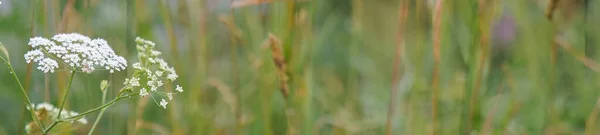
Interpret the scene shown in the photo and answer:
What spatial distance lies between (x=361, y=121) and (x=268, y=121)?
0.29 metres

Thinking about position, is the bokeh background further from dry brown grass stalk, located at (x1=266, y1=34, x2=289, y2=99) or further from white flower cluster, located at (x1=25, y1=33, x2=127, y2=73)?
white flower cluster, located at (x1=25, y1=33, x2=127, y2=73)

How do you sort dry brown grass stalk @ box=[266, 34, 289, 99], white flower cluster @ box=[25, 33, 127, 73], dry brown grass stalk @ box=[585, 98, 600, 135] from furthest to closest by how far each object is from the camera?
dry brown grass stalk @ box=[585, 98, 600, 135], dry brown grass stalk @ box=[266, 34, 289, 99], white flower cluster @ box=[25, 33, 127, 73]

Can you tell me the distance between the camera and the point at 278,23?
74cm

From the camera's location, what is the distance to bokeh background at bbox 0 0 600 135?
0.73 meters

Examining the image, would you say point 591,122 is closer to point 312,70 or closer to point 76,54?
point 312,70

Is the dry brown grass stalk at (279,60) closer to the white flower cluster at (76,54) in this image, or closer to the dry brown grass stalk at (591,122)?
the white flower cluster at (76,54)

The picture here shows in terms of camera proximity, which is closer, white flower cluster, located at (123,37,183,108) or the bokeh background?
white flower cluster, located at (123,37,183,108)

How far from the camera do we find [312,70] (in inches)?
41.4

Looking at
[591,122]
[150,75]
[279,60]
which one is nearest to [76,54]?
[150,75]

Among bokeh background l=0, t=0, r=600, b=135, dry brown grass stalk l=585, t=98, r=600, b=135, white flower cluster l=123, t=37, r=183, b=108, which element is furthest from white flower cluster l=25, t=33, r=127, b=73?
dry brown grass stalk l=585, t=98, r=600, b=135

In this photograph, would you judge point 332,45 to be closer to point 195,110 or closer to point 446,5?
point 195,110

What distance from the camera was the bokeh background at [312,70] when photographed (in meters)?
0.73

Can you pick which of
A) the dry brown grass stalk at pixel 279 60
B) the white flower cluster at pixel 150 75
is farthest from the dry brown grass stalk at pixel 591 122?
the white flower cluster at pixel 150 75

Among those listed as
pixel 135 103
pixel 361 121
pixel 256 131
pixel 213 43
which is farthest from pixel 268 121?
pixel 213 43
